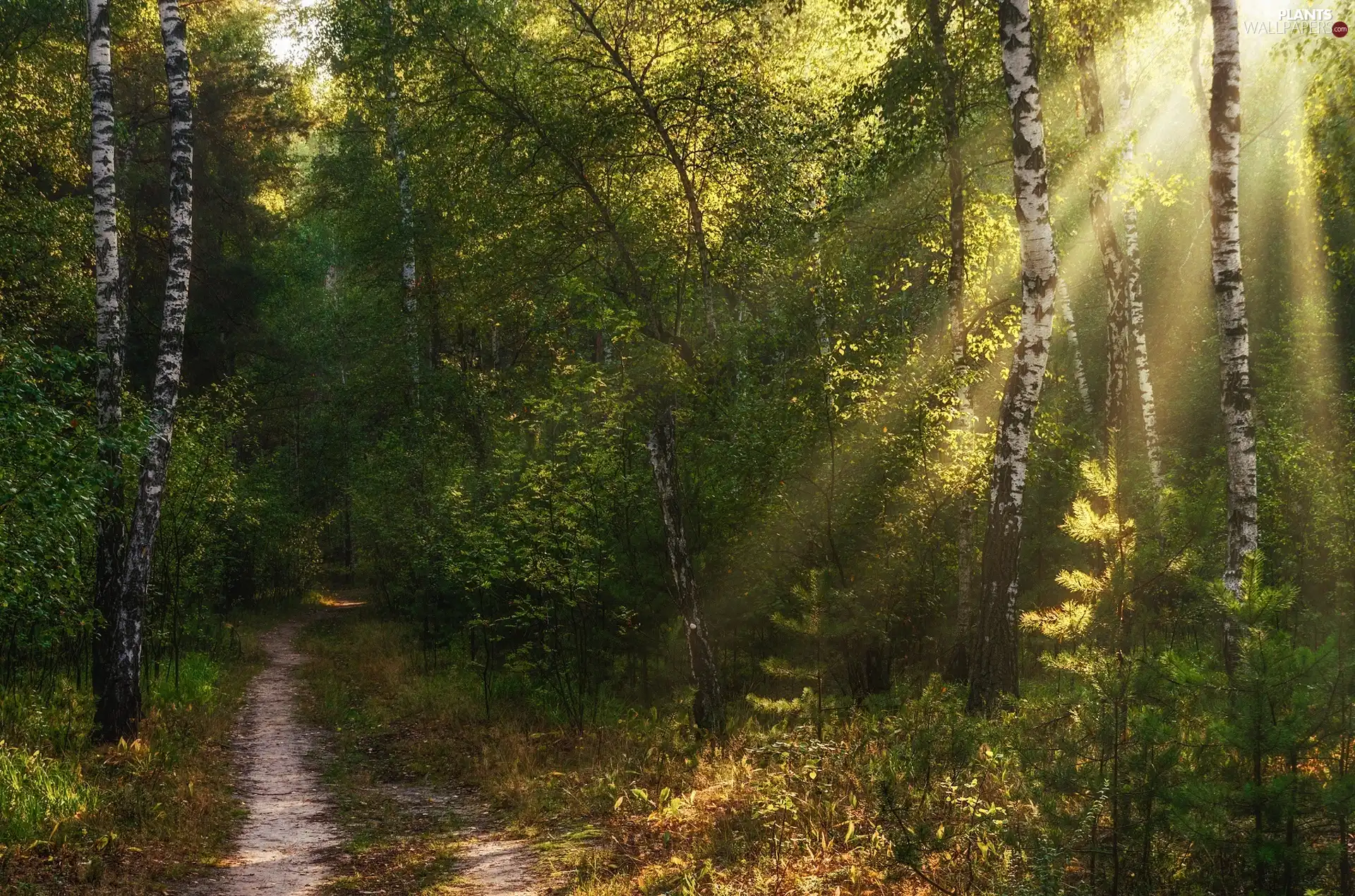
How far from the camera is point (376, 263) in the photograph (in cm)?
2623

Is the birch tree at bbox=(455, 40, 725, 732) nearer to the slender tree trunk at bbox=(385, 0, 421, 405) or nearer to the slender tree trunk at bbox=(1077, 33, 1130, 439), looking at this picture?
the slender tree trunk at bbox=(1077, 33, 1130, 439)

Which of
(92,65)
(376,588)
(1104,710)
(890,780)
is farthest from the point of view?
(376,588)

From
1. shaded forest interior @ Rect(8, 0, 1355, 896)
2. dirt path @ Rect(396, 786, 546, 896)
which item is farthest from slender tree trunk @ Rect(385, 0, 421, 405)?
dirt path @ Rect(396, 786, 546, 896)

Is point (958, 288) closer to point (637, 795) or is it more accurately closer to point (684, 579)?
point (684, 579)

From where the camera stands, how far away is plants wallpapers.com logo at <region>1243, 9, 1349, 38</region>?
29.7ft

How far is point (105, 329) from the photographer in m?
11.2

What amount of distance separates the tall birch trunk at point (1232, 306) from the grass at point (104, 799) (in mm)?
10167

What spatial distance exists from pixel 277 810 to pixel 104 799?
1.95 m

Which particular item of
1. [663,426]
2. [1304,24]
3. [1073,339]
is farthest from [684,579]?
[1073,339]

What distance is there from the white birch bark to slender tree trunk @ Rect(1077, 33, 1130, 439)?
1191 cm

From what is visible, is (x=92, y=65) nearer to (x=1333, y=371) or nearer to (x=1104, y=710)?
(x=1104, y=710)

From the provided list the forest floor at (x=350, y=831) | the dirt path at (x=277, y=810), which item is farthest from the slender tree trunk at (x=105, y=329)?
the forest floor at (x=350, y=831)

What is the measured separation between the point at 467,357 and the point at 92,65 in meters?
17.2

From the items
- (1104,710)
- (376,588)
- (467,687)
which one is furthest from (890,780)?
(376,588)
